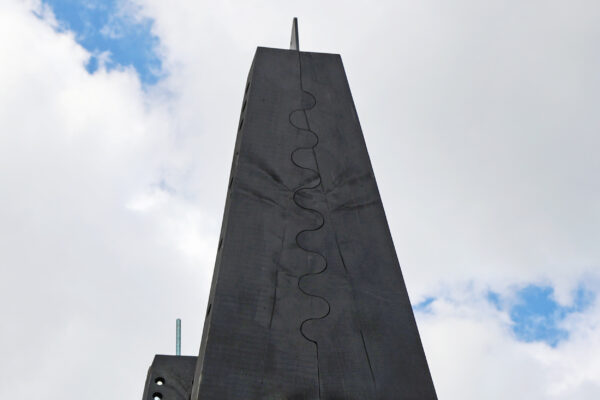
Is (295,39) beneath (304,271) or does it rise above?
above

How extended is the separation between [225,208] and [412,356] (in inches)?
77.8

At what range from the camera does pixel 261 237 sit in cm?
683

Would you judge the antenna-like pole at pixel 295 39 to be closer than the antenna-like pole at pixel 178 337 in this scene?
Yes

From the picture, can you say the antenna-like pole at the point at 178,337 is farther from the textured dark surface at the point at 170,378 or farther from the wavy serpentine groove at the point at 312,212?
the wavy serpentine groove at the point at 312,212

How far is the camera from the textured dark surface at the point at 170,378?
13352 mm

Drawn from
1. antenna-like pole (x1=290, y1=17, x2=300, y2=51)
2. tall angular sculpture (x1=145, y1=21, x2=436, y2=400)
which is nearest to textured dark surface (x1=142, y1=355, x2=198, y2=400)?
antenna-like pole (x1=290, y1=17, x2=300, y2=51)

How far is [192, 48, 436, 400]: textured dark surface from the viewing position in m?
6.12

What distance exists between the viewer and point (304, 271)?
6.71 m

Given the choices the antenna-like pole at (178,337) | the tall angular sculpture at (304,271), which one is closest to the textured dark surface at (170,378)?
the antenna-like pole at (178,337)

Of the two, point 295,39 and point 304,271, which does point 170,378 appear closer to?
point 295,39

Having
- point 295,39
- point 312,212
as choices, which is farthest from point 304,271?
point 295,39

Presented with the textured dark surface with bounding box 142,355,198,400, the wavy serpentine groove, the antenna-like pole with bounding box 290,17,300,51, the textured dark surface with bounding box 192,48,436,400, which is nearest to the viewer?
the textured dark surface with bounding box 192,48,436,400

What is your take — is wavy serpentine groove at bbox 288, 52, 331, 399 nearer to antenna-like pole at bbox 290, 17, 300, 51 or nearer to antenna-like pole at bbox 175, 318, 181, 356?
antenna-like pole at bbox 290, 17, 300, 51

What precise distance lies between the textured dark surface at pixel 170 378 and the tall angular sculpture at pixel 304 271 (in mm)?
6658
